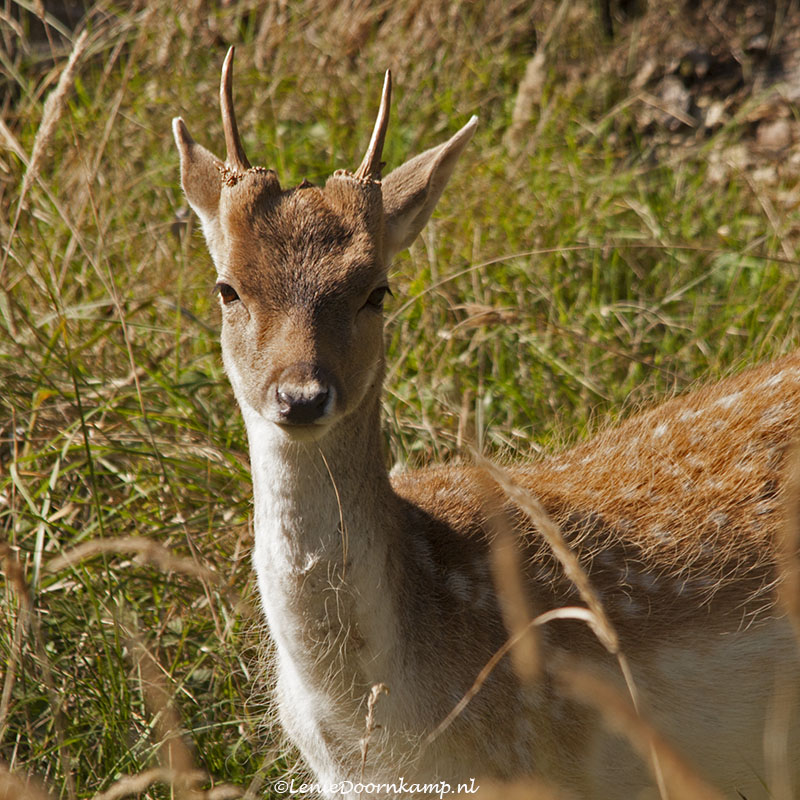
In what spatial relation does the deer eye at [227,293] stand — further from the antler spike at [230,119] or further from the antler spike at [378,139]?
the antler spike at [378,139]

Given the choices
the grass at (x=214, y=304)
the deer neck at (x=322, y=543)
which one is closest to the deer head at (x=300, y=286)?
the deer neck at (x=322, y=543)

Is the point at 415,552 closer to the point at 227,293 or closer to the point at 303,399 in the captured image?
the point at 303,399

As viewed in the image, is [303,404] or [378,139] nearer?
[303,404]

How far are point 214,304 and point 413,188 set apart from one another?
198cm

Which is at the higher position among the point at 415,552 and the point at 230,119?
the point at 230,119

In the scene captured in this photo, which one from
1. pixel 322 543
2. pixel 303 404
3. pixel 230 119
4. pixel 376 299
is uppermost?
pixel 230 119

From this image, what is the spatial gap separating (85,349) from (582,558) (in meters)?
2.24

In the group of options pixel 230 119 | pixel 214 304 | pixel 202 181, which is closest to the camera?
pixel 230 119

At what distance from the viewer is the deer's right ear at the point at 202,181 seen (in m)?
3.44

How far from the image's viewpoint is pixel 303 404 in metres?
2.82

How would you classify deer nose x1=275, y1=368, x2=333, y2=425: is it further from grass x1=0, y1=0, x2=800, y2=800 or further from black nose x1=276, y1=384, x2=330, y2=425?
grass x1=0, y1=0, x2=800, y2=800

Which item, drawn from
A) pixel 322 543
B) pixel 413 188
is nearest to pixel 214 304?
pixel 413 188

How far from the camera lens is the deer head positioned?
2912 mm

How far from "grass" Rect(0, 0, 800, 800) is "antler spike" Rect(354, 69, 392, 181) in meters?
0.72
